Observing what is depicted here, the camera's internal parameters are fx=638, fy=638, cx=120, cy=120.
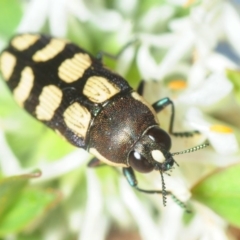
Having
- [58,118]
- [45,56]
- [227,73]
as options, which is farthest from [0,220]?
[227,73]

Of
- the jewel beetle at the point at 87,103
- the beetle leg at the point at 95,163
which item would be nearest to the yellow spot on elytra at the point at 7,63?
the jewel beetle at the point at 87,103

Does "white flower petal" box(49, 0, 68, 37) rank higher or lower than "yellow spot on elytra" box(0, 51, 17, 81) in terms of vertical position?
higher

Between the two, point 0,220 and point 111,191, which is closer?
point 0,220

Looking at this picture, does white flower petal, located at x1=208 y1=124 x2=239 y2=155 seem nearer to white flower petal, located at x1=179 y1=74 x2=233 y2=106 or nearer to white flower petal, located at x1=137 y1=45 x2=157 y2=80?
white flower petal, located at x1=179 y1=74 x2=233 y2=106

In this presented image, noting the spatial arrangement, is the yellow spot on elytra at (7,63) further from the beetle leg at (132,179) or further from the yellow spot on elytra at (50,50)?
the beetle leg at (132,179)

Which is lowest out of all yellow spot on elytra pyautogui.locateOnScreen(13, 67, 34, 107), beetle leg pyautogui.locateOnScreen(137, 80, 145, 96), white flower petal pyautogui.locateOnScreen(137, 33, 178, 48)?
yellow spot on elytra pyautogui.locateOnScreen(13, 67, 34, 107)

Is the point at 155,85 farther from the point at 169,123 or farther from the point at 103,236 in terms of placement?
the point at 103,236

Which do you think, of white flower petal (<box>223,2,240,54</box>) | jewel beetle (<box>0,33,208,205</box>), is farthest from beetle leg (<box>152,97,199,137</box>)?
white flower petal (<box>223,2,240,54</box>)
